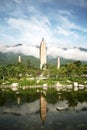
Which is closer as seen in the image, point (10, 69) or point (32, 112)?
point (32, 112)

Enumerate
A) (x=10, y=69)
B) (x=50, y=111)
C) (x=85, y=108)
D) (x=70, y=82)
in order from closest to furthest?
(x=50, y=111) → (x=85, y=108) → (x=70, y=82) → (x=10, y=69)

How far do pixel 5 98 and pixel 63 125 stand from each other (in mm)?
30748

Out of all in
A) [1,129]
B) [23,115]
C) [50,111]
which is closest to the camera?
[1,129]

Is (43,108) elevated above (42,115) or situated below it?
above

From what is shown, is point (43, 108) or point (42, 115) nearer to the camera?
point (42, 115)

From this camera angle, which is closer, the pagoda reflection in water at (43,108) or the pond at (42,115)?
the pond at (42,115)

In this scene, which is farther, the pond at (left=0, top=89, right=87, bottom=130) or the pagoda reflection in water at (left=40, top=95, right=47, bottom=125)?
the pagoda reflection in water at (left=40, top=95, right=47, bottom=125)

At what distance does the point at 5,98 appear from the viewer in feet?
209

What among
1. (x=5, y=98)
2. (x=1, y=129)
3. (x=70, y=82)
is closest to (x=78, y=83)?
(x=70, y=82)

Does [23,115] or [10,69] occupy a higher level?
[10,69]

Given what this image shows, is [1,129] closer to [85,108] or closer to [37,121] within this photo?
[37,121]

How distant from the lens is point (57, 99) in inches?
2463

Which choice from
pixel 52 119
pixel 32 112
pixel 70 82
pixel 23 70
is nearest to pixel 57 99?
pixel 32 112

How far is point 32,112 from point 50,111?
12.4ft
